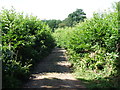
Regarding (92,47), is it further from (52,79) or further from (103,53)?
(52,79)

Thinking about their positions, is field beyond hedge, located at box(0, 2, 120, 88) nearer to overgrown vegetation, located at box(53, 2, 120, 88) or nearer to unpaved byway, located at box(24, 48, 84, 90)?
overgrown vegetation, located at box(53, 2, 120, 88)

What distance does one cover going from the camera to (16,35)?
6.31 m

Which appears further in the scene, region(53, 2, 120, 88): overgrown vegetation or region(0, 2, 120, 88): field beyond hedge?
region(53, 2, 120, 88): overgrown vegetation

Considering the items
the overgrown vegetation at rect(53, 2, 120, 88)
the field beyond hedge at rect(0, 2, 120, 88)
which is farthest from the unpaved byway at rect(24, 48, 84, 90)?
the overgrown vegetation at rect(53, 2, 120, 88)

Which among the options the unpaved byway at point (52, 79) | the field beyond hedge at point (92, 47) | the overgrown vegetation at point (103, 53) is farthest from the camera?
the overgrown vegetation at point (103, 53)

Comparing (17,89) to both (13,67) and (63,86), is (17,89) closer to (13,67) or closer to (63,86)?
(13,67)

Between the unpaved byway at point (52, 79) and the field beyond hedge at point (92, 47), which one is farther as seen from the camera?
the field beyond hedge at point (92, 47)

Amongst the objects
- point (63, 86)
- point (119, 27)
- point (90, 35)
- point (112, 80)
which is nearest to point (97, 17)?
point (90, 35)

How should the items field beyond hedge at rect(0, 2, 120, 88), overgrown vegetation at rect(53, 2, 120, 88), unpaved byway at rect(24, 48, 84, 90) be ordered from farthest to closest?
overgrown vegetation at rect(53, 2, 120, 88) → field beyond hedge at rect(0, 2, 120, 88) → unpaved byway at rect(24, 48, 84, 90)

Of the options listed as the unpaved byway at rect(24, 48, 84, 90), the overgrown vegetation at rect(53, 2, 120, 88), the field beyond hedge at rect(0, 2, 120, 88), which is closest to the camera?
the unpaved byway at rect(24, 48, 84, 90)

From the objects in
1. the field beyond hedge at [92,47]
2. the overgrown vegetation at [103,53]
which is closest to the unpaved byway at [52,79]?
the field beyond hedge at [92,47]

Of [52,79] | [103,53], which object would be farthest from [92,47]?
[52,79]

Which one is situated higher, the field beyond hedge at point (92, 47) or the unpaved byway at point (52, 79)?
the field beyond hedge at point (92, 47)

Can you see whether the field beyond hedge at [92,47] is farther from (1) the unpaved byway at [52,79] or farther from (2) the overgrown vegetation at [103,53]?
(1) the unpaved byway at [52,79]
